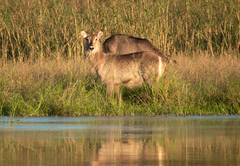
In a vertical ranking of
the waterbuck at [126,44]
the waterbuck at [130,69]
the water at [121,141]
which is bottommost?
the water at [121,141]

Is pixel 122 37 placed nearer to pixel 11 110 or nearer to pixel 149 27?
pixel 149 27

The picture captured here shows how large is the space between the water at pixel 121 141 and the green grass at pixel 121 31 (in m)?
1.79

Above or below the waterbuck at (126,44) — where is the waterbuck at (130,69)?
below

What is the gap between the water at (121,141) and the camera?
493 centimetres

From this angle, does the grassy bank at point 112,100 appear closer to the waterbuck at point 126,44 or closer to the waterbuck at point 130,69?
the waterbuck at point 130,69

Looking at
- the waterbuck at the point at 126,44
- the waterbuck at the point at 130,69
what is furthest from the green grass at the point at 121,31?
the waterbuck at the point at 126,44

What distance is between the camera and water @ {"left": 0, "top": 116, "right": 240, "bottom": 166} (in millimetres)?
4934

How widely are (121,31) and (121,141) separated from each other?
10.4 metres

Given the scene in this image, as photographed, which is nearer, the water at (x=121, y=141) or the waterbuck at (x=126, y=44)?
the water at (x=121, y=141)

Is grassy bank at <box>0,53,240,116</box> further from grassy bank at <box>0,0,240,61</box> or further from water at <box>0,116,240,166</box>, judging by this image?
grassy bank at <box>0,0,240,61</box>

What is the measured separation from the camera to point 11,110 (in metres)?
9.22

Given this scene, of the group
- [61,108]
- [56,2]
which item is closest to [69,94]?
[61,108]

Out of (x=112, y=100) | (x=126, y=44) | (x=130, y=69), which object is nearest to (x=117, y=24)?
(x=126, y=44)

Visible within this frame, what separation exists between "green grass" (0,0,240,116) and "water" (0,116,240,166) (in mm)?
1786
